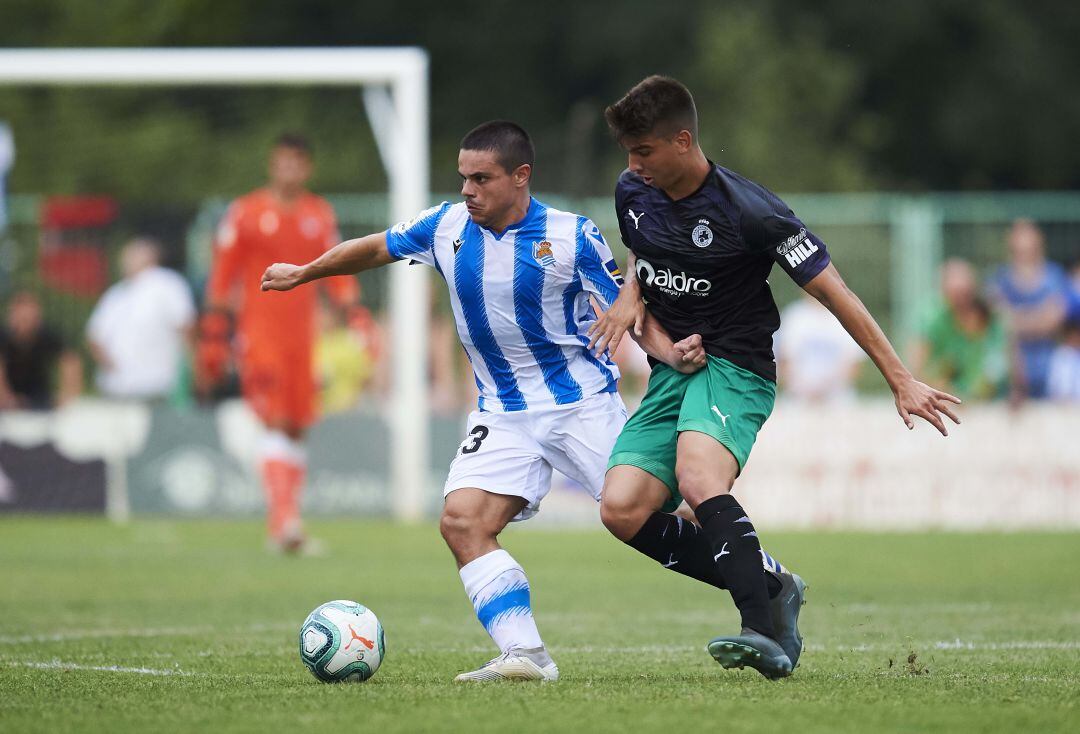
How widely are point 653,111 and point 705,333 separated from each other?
85cm

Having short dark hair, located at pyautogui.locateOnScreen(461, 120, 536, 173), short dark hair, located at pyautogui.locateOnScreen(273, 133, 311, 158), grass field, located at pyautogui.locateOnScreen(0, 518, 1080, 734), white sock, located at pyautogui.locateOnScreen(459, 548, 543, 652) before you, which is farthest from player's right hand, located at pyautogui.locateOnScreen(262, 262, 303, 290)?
short dark hair, located at pyautogui.locateOnScreen(273, 133, 311, 158)

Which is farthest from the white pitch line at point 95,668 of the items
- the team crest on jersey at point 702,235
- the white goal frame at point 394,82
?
the white goal frame at point 394,82

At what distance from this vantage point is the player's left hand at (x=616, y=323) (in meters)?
6.42

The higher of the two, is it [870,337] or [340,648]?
[870,337]

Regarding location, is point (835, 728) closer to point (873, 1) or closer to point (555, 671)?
point (555, 671)

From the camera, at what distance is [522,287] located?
6.64 meters

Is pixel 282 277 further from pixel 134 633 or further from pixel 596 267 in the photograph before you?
pixel 134 633

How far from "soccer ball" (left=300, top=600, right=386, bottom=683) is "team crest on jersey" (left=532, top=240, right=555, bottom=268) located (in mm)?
1474

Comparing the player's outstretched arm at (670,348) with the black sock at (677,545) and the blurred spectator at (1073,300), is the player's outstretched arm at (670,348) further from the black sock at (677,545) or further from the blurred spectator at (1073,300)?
the blurred spectator at (1073,300)

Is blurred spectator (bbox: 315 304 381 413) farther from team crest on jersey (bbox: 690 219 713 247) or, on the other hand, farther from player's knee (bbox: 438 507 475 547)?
Answer: team crest on jersey (bbox: 690 219 713 247)

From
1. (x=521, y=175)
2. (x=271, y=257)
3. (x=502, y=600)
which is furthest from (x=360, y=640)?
(x=271, y=257)

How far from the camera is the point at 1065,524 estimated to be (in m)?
15.5

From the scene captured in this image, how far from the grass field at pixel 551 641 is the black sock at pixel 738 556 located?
→ 28 centimetres

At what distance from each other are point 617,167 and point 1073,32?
39.2ft
